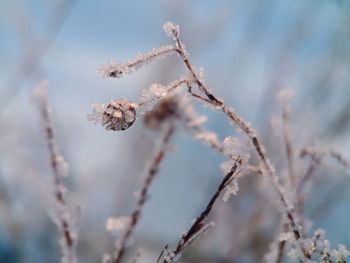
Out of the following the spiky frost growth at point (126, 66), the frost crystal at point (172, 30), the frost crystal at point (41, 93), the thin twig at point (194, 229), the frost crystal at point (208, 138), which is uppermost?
the frost crystal at point (41, 93)

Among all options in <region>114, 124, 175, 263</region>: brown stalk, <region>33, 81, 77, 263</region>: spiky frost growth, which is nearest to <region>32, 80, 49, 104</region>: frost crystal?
<region>33, 81, 77, 263</region>: spiky frost growth

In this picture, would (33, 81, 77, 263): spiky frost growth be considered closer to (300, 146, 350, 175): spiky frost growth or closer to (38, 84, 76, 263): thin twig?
(38, 84, 76, 263): thin twig

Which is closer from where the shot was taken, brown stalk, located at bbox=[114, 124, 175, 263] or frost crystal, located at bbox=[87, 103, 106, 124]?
frost crystal, located at bbox=[87, 103, 106, 124]

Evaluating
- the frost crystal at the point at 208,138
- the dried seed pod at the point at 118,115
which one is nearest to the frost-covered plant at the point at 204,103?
the dried seed pod at the point at 118,115

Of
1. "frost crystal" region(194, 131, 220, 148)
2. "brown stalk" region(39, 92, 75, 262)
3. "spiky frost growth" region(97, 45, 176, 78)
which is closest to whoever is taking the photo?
"spiky frost growth" region(97, 45, 176, 78)

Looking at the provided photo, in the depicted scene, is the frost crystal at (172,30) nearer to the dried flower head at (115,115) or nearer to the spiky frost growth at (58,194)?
the dried flower head at (115,115)

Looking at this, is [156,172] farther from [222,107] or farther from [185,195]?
[185,195]

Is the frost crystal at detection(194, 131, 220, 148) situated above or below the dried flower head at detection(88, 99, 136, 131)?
above
